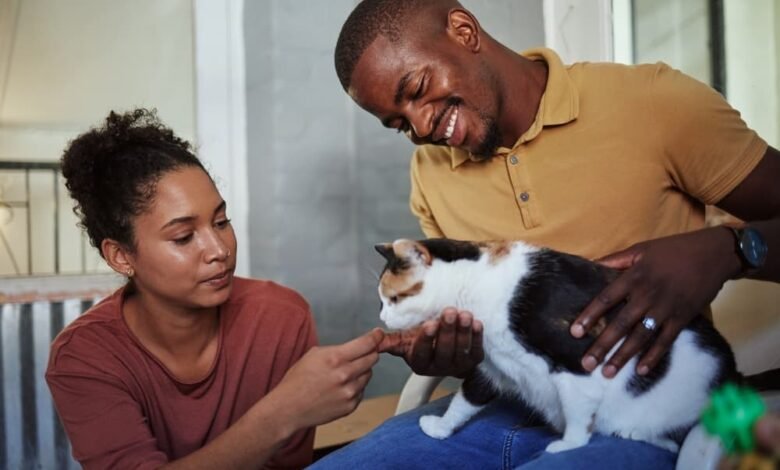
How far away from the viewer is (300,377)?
892mm

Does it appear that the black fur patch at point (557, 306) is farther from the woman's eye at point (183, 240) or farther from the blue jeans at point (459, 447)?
the woman's eye at point (183, 240)

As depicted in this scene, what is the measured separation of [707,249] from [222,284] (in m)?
0.73

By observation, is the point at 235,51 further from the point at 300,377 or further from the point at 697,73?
the point at 697,73

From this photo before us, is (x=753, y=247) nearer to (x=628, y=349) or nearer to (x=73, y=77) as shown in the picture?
(x=628, y=349)

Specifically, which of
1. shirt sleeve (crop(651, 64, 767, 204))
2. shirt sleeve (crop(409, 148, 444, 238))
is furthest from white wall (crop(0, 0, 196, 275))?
shirt sleeve (crop(651, 64, 767, 204))

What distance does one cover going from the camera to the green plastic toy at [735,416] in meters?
0.24

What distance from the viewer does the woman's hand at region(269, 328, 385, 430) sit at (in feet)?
2.85

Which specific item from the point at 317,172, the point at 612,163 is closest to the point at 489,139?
the point at 612,163

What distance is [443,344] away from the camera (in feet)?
2.82

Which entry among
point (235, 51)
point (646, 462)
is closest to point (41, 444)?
point (235, 51)

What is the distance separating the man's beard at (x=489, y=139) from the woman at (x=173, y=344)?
0.38 m

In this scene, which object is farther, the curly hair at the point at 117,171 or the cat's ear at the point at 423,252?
the curly hair at the point at 117,171

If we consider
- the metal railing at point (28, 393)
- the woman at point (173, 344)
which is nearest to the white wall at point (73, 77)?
the metal railing at point (28, 393)

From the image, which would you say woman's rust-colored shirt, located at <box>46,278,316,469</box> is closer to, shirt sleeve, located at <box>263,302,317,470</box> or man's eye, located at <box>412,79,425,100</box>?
shirt sleeve, located at <box>263,302,317,470</box>
